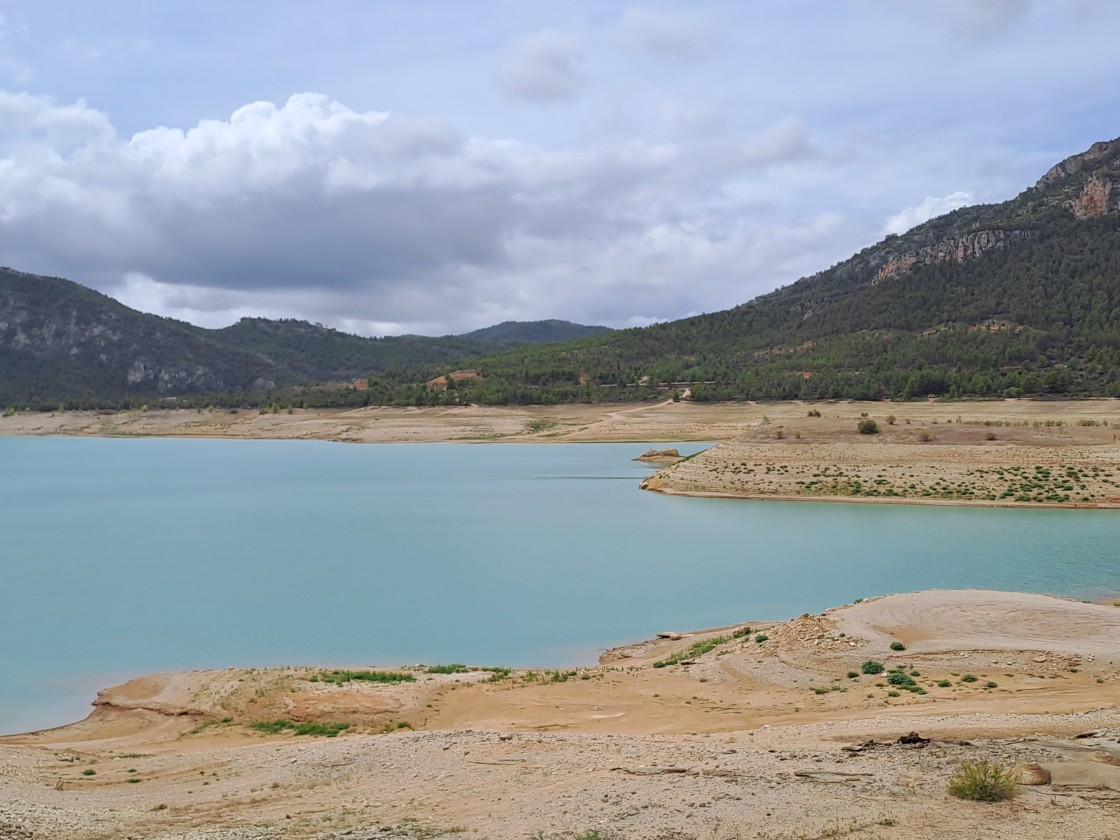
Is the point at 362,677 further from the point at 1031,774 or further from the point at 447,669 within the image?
the point at 1031,774

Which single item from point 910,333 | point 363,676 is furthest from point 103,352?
point 363,676

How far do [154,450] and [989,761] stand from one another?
3097 inches

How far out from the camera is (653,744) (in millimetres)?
8805

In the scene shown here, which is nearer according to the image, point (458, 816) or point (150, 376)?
point (458, 816)

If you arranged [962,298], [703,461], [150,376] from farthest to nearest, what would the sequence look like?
[150,376]
[962,298]
[703,461]

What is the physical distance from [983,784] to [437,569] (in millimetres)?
17530

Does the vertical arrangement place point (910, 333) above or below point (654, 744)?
above

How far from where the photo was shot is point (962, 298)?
92688 mm

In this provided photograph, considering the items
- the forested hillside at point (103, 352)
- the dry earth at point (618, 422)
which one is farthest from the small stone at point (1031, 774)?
the forested hillside at point (103, 352)

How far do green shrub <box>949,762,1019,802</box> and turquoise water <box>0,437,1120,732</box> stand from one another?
8.97 meters

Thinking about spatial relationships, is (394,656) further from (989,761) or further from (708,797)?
(989,761)

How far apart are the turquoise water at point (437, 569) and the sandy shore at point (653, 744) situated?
2290mm

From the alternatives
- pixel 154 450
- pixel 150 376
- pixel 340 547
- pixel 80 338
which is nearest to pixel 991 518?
pixel 340 547

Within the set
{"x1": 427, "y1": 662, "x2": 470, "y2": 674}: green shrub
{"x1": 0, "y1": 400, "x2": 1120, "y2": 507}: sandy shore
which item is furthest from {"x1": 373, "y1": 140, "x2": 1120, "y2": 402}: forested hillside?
{"x1": 427, "y1": 662, "x2": 470, "y2": 674}: green shrub
